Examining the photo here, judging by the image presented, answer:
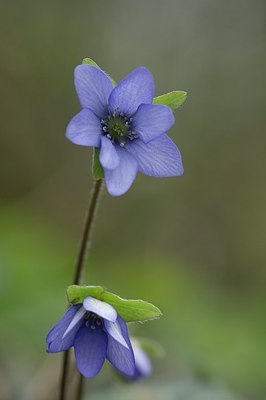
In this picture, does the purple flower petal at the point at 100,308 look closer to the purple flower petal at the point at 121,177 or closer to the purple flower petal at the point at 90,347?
the purple flower petal at the point at 90,347

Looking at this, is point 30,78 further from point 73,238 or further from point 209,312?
point 209,312

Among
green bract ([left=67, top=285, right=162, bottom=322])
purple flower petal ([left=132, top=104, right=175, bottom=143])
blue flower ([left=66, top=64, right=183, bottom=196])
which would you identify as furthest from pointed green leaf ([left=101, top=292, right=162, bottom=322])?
purple flower petal ([left=132, top=104, right=175, bottom=143])

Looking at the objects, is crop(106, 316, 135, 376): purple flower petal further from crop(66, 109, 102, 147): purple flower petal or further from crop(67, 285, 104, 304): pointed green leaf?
crop(66, 109, 102, 147): purple flower petal

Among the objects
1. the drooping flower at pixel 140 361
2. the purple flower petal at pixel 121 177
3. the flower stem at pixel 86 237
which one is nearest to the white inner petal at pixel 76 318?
the flower stem at pixel 86 237

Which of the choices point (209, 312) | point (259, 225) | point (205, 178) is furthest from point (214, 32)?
point (209, 312)

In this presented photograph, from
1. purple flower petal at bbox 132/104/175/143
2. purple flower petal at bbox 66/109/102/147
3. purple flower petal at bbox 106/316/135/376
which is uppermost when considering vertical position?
purple flower petal at bbox 132/104/175/143
